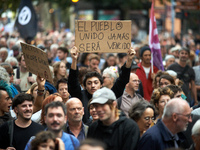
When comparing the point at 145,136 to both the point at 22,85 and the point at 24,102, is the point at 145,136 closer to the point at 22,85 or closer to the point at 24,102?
the point at 24,102

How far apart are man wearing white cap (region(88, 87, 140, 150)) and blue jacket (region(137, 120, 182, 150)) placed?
13cm

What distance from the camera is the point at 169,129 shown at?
5.46 meters

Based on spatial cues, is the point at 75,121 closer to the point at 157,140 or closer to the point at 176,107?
→ the point at 157,140

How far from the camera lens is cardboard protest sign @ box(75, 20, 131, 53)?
812 cm

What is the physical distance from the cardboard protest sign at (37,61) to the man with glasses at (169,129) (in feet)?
8.99

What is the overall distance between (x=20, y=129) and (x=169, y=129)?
2051 millimetres

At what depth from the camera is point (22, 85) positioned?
1034 cm

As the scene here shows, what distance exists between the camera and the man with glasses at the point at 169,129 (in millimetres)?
5348

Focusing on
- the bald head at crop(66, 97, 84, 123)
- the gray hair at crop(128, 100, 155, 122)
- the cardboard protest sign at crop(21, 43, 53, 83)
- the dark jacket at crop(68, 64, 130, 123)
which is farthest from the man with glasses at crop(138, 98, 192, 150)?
the cardboard protest sign at crop(21, 43, 53, 83)

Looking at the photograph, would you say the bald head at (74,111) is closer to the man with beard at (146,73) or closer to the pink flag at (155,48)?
the man with beard at (146,73)

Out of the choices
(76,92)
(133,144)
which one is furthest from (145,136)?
(76,92)

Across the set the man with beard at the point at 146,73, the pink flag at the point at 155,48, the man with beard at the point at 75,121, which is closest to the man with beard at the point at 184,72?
the pink flag at the point at 155,48

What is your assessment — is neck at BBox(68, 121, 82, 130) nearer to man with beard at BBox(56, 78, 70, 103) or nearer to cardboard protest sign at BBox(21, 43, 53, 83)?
cardboard protest sign at BBox(21, 43, 53, 83)

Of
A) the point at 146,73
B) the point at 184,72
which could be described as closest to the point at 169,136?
the point at 146,73
